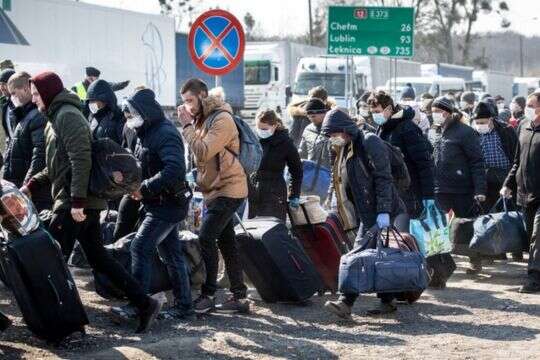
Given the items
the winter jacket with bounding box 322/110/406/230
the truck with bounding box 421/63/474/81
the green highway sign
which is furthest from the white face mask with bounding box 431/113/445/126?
the truck with bounding box 421/63/474/81

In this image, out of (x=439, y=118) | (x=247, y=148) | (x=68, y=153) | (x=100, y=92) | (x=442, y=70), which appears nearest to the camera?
(x=68, y=153)

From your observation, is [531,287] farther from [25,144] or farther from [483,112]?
[25,144]

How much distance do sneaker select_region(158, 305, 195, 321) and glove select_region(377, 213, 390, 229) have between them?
1.61m

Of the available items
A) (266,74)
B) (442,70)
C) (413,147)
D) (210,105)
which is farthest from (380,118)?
(442,70)

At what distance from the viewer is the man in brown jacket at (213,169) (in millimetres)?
8484

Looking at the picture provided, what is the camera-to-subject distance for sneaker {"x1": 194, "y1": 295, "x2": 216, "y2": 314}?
8.89m

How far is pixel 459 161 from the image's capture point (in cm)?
1169

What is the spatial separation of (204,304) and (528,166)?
3.51 meters

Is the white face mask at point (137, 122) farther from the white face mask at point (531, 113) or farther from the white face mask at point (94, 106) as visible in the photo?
the white face mask at point (531, 113)

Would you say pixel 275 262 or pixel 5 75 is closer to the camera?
pixel 275 262

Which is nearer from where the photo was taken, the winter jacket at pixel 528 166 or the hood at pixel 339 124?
the hood at pixel 339 124

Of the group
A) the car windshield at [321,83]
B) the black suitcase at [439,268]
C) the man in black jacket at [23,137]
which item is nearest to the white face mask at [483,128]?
the black suitcase at [439,268]

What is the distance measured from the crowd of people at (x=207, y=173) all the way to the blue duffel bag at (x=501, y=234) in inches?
9.5

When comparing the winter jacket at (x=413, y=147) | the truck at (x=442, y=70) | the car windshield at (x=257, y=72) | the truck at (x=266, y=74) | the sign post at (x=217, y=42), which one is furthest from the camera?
the truck at (x=442, y=70)
